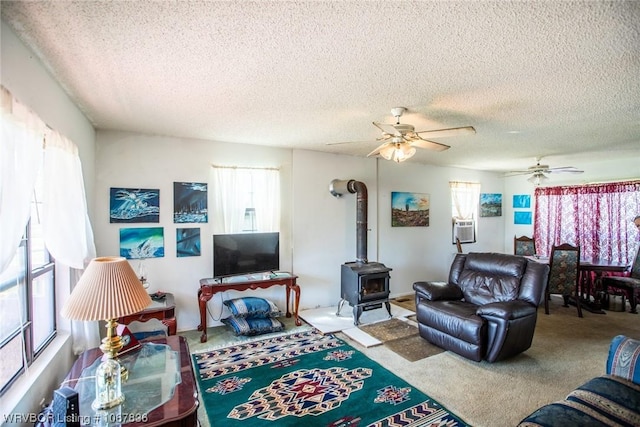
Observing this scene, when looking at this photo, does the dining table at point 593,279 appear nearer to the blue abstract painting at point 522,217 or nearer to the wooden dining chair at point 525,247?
the wooden dining chair at point 525,247

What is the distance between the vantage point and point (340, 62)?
78.8 inches

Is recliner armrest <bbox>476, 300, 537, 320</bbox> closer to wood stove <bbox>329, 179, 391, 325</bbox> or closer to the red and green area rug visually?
the red and green area rug

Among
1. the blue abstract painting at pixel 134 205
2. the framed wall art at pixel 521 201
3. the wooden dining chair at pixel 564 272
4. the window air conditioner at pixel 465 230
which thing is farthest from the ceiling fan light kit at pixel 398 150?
the framed wall art at pixel 521 201

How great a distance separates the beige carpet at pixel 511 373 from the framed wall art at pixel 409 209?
8.22 feet

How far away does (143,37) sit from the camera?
1.70m

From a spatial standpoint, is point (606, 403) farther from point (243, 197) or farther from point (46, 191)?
point (243, 197)

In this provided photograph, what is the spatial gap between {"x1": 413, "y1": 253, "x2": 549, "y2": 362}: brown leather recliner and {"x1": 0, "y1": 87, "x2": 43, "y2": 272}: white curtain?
347 cm

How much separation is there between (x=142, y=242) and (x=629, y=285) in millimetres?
6778

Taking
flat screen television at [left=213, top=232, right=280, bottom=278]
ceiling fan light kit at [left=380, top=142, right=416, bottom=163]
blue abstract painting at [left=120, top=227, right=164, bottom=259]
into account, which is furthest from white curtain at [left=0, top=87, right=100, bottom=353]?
ceiling fan light kit at [left=380, top=142, right=416, bottom=163]

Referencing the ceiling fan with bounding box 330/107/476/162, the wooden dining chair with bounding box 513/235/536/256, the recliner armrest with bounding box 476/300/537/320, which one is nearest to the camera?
the ceiling fan with bounding box 330/107/476/162

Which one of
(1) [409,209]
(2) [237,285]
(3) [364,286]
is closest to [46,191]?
(2) [237,285]

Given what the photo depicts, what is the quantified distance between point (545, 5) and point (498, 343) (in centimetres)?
274

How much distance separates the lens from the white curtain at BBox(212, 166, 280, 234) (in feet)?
13.7

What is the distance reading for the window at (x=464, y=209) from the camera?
21.2 ft
